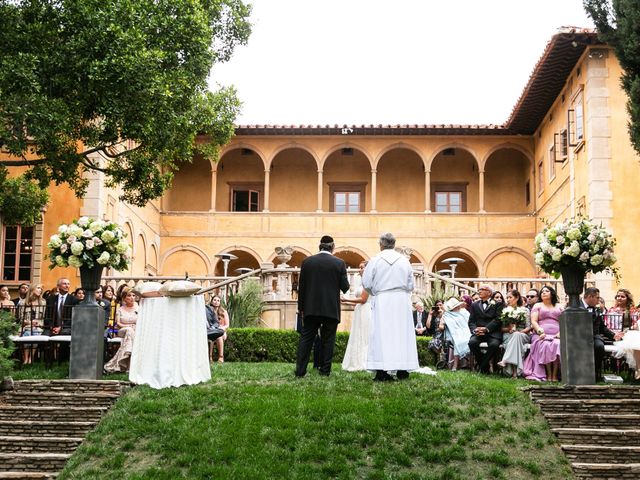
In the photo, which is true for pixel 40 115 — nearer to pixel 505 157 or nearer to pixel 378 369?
pixel 378 369

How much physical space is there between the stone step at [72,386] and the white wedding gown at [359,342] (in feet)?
10.7

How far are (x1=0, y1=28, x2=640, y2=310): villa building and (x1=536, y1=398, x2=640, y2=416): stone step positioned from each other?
44.4 feet

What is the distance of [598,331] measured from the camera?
11734mm

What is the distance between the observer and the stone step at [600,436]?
317 inches

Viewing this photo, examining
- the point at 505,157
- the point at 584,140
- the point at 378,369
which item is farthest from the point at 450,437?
the point at 505,157

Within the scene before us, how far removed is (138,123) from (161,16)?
2.01m

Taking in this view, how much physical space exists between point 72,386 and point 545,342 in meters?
6.11

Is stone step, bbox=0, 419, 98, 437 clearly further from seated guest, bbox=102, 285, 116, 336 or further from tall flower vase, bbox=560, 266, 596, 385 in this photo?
tall flower vase, bbox=560, 266, 596, 385

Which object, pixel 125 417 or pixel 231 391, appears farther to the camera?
pixel 231 391

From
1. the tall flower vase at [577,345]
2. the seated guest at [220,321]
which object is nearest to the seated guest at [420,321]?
the seated guest at [220,321]

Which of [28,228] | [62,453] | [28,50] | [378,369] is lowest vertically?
[62,453]

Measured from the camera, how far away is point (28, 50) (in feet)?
45.5

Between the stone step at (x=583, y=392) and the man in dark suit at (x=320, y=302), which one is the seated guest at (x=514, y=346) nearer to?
the stone step at (x=583, y=392)

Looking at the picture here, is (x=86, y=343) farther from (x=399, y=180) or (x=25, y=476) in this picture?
(x=399, y=180)
